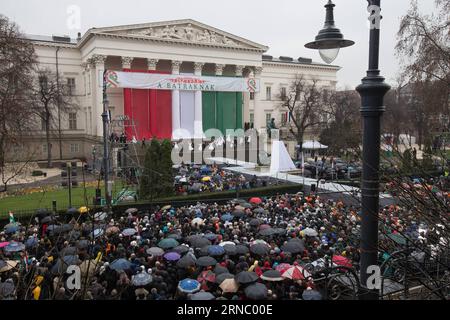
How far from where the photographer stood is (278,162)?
94.9 ft

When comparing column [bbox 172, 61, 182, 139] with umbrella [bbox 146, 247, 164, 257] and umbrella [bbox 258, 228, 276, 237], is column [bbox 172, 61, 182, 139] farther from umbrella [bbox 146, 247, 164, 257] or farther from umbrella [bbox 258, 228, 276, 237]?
umbrella [bbox 146, 247, 164, 257]

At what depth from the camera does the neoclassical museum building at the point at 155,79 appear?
1758 inches

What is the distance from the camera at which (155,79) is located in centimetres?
4059

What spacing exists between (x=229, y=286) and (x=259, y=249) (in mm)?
2616

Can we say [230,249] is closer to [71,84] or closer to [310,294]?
[310,294]

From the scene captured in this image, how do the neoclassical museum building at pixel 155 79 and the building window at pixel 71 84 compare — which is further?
the building window at pixel 71 84

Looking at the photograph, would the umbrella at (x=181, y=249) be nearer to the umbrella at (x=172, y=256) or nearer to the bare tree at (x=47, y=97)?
the umbrella at (x=172, y=256)

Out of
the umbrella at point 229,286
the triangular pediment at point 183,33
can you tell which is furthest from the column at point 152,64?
the umbrella at point 229,286

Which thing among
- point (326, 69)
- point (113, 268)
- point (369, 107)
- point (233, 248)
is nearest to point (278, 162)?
point (233, 248)

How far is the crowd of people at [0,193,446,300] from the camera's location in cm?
864

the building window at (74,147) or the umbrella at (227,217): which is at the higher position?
the building window at (74,147)

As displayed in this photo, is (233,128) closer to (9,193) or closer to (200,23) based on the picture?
(200,23)

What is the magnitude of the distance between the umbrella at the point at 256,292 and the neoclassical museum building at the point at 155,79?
33.7m
